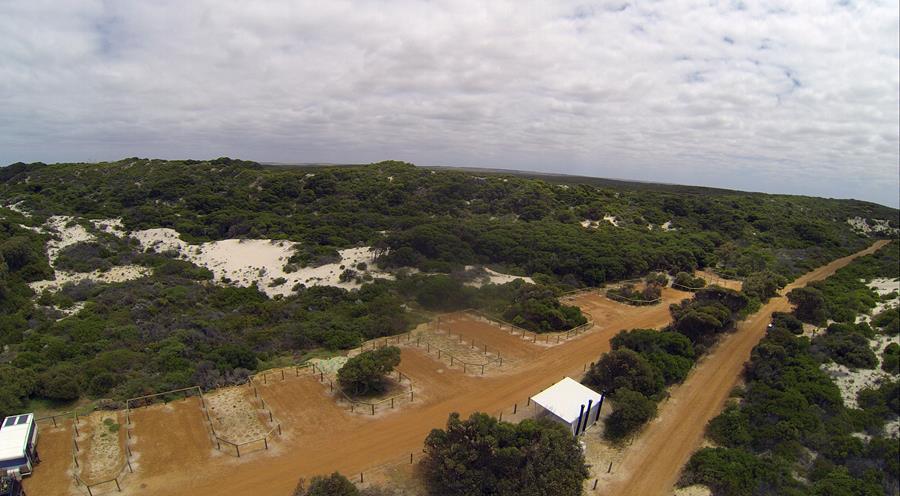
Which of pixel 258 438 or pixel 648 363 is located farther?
pixel 648 363

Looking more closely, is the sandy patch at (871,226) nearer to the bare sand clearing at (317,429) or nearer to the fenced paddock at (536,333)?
the fenced paddock at (536,333)

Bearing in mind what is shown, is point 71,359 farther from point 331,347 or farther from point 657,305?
point 657,305

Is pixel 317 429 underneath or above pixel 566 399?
underneath

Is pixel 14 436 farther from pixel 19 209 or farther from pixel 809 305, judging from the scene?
pixel 19 209

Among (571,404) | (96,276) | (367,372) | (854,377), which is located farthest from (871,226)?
(96,276)

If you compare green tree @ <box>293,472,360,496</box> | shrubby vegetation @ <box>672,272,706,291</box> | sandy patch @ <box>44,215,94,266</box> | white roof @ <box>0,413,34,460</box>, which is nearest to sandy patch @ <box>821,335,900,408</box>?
shrubby vegetation @ <box>672,272,706,291</box>

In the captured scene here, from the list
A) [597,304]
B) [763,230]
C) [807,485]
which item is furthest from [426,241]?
[763,230]

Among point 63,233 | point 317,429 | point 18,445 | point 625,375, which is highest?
point 63,233
